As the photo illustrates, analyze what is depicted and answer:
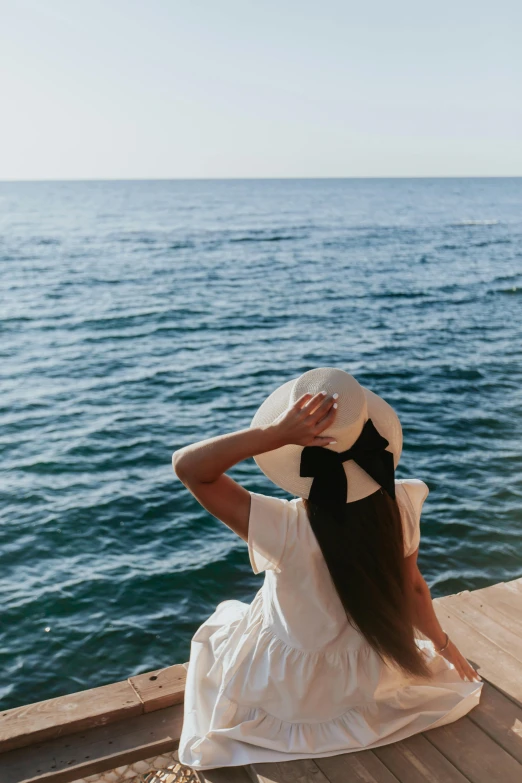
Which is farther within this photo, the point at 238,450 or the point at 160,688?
the point at 160,688

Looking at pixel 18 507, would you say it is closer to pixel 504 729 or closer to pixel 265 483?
pixel 265 483

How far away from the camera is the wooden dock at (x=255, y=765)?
2.88 m

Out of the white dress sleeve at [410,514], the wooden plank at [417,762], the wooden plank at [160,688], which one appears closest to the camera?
the wooden plank at [417,762]

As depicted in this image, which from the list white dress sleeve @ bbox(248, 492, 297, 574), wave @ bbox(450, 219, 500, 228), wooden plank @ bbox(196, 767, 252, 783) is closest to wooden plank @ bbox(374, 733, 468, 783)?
wooden plank @ bbox(196, 767, 252, 783)

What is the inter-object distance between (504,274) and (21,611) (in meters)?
24.0

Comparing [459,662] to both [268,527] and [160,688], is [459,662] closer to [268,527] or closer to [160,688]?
[268,527]

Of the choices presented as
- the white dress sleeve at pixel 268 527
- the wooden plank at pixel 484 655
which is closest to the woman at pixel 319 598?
the white dress sleeve at pixel 268 527

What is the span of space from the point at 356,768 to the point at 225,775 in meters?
0.52

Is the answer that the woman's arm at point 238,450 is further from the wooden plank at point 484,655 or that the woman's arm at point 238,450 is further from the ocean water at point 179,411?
the ocean water at point 179,411

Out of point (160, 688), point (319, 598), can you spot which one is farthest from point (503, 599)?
point (160, 688)

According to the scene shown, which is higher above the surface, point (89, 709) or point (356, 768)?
point (356, 768)

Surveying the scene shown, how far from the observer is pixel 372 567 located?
2.80 metres

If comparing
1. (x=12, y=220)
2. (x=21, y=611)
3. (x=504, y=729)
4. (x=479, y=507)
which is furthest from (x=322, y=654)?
(x=12, y=220)

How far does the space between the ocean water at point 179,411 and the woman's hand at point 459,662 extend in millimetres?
3260
